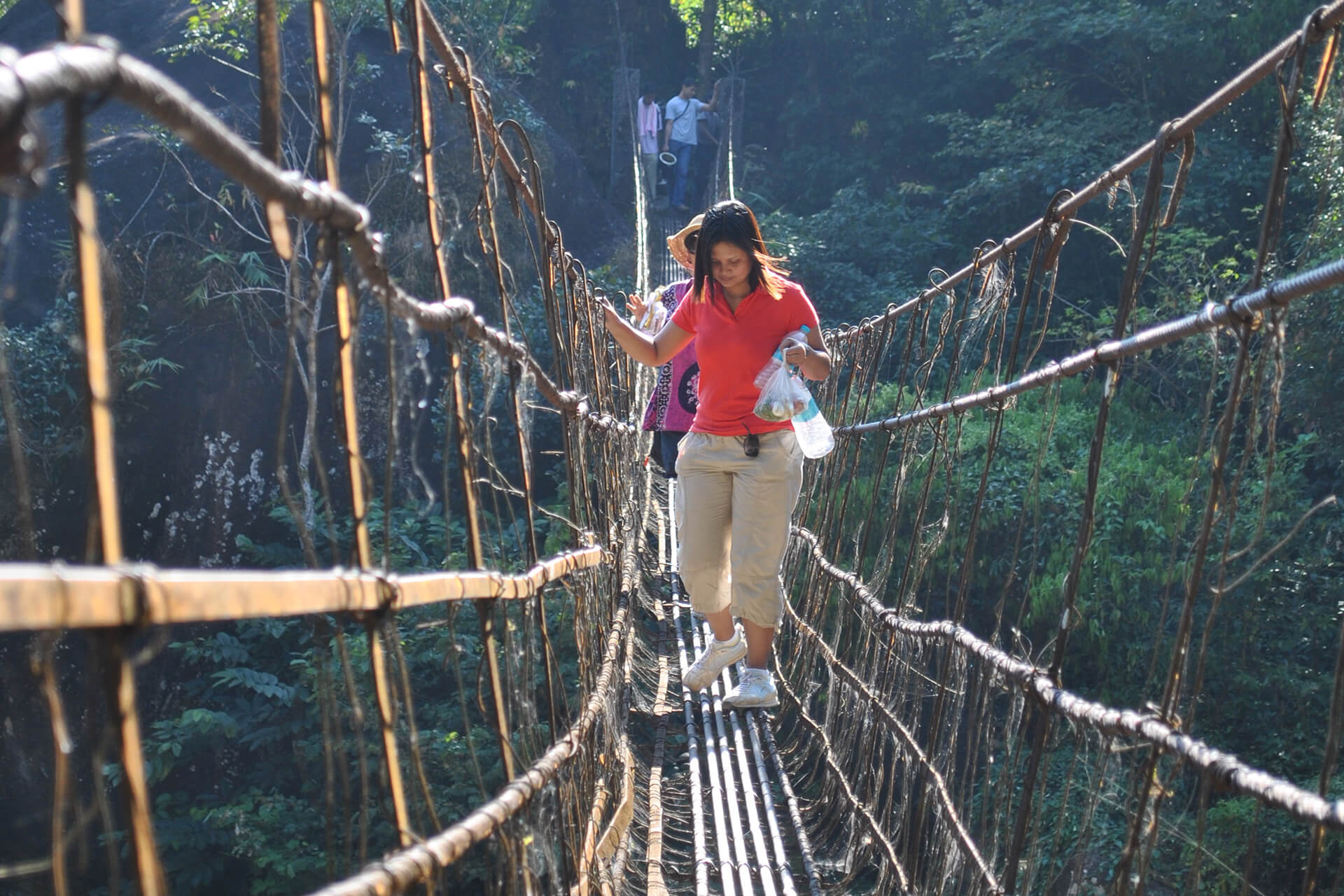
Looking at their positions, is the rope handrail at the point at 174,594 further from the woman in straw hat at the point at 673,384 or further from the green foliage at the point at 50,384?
the green foliage at the point at 50,384

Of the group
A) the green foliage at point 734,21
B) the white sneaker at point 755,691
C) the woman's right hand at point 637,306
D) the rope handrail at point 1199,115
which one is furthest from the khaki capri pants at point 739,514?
the green foliage at point 734,21

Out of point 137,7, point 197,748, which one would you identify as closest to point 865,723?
point 197,748

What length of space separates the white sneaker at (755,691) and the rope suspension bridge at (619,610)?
89 mm

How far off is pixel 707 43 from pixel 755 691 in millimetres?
10833

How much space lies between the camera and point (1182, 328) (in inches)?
47.3

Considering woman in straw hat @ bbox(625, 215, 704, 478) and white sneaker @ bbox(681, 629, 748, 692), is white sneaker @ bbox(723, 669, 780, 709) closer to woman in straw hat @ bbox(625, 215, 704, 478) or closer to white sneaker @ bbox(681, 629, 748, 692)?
white sneaker @ bbox(681, 629, 748, 692)

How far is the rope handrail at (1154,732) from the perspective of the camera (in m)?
0.90

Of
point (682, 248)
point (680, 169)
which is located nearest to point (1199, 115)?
point (682, 248)

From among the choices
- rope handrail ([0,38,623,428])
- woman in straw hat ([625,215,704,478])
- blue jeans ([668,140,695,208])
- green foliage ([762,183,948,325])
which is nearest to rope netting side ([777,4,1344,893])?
woman in straw hat ([625,215,704,478])

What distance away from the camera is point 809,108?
12.5 metres

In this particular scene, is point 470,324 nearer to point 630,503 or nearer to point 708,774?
point 708,774

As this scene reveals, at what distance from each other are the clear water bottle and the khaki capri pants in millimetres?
48

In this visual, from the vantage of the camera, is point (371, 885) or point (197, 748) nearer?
point (371, 885)

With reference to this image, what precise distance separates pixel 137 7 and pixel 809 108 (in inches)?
251
